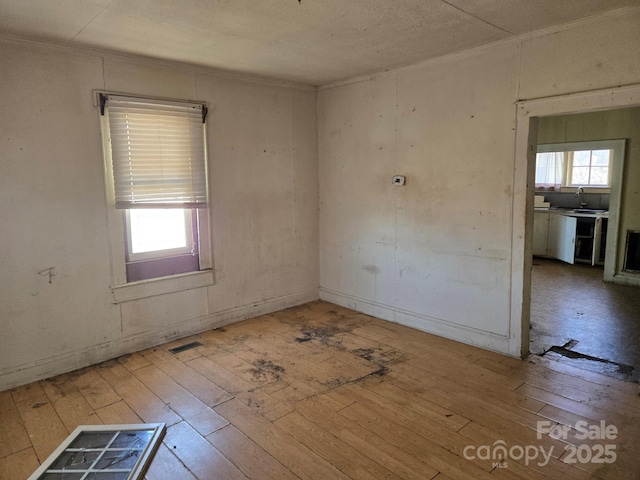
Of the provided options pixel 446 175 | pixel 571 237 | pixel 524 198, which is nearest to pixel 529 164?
pixel 524 198

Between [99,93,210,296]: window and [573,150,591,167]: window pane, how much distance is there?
7.61 m

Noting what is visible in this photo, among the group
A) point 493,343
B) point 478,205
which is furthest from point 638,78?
point 493,343

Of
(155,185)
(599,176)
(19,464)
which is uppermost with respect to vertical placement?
(599,176)

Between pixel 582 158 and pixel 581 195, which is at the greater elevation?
pixel 582 158

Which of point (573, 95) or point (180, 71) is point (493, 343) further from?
point (180, 71)

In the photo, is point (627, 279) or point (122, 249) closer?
point (122, 249)

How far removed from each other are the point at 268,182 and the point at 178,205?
1.11 meters

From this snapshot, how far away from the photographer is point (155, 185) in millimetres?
3758

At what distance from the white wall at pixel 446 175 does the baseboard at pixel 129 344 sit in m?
0.95

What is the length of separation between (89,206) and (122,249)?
0.45 meters

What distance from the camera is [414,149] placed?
411 cm

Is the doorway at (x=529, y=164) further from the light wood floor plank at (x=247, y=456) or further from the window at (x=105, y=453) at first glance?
the window at (x=105, y=453)

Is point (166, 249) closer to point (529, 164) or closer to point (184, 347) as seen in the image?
point (184, 347)

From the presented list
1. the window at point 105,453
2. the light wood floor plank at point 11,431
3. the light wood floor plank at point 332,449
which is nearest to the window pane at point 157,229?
the light wood floor plank at point 11,431
